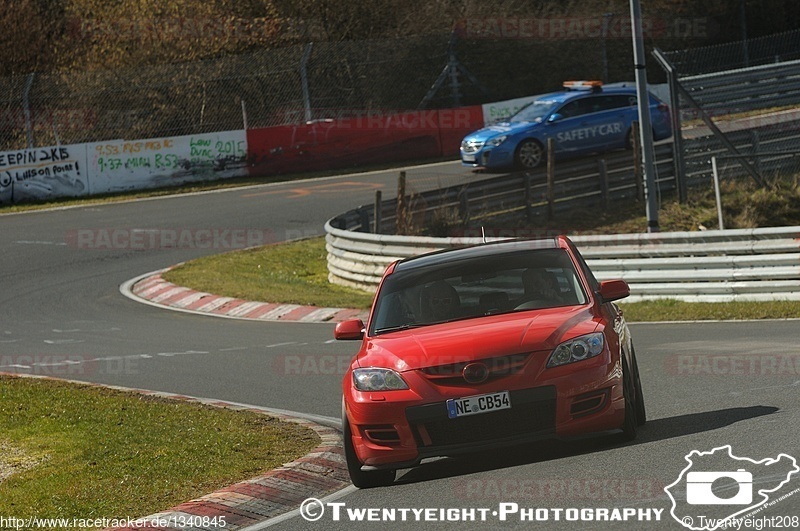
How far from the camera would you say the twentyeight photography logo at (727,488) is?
19.5ft

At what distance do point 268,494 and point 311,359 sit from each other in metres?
6.75

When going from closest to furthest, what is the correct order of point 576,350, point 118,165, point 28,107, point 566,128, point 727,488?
point 727,488 < point 576,350 < point 566,128 < point 118,165 < point 28,107

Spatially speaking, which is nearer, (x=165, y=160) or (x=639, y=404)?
(x=639, y=404)

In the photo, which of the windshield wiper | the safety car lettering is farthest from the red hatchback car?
→ the safety car lettering

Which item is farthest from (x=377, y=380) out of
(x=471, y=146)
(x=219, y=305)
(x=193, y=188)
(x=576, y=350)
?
(x=193, y=188)

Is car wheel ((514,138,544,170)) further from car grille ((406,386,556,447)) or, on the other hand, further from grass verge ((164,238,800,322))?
car grille ((406,386,556,447))

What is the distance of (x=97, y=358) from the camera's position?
15875mm

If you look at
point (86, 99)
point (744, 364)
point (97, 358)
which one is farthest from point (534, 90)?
point (744, 364)

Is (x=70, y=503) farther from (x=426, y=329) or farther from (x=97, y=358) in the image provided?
(x=97, y=358)

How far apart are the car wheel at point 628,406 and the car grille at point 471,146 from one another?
2136cm

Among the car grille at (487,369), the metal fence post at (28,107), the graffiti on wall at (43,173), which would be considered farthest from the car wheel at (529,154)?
the car grille at (487,369)

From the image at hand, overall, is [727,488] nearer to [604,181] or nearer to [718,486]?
[718,486]

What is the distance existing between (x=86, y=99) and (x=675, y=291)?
78.6 feet

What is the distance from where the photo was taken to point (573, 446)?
321 inches
